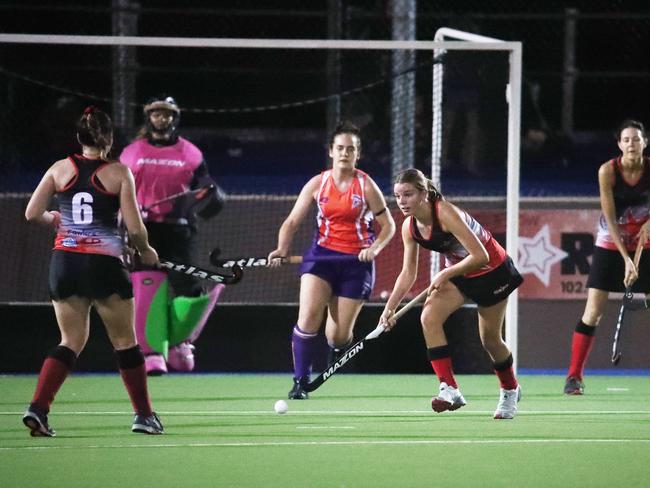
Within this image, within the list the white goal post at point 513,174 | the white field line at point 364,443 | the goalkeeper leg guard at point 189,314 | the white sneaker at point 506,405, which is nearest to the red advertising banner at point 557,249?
the white goal post at point 513,174

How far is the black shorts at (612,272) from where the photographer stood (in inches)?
336

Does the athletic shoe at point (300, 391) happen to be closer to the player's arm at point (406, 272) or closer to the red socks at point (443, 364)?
the player's arm at point (406, 272)

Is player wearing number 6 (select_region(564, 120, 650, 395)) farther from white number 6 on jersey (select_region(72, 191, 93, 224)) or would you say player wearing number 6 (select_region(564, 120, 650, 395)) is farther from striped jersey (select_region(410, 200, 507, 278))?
white number 6 on jersey (select_region(72, 191, 93, 224))

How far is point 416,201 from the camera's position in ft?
22.4

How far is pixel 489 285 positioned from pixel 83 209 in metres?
1.96

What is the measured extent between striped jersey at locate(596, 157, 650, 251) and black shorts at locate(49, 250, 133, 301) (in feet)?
10.8

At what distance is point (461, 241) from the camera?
683 cm

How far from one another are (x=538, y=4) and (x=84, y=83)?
4.21 metres

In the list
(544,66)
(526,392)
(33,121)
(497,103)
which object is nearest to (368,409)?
(526,392)

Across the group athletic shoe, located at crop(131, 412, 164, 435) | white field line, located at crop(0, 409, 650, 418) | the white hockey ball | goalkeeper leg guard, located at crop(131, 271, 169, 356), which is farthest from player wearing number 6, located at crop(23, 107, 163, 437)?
goalkeeper leg guard, located at crop(131, 271, 169, 356)

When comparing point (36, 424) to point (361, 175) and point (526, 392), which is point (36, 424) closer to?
point (361, 175)

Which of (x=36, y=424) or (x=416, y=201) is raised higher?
(x=416, y=201)

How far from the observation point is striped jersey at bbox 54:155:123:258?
637 centimetres

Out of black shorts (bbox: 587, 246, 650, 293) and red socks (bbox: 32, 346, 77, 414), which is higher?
black shorts (bbox: 587, 246, 650, 293)
